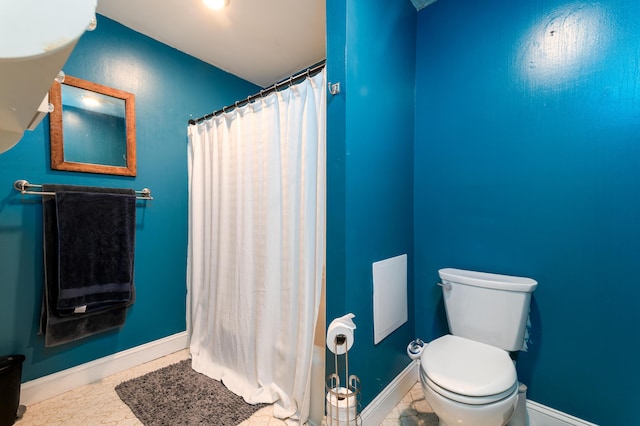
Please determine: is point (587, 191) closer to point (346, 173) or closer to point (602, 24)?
point (602, 24)

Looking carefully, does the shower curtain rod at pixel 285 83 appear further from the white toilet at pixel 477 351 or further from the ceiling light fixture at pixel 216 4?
the white toilet at pixel 477 351

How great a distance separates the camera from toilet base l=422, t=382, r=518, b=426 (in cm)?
96

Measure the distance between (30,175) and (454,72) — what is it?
2.52 metres

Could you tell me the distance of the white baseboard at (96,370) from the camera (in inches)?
57.8

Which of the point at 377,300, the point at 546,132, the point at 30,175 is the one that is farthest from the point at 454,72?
the point at 30,175

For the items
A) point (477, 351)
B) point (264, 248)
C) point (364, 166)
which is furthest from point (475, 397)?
point (264, 248)

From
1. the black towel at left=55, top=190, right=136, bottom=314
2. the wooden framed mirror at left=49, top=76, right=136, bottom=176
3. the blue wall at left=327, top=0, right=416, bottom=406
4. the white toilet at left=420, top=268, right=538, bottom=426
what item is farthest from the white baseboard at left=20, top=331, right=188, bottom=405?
the white toilet at left=420, top=268, right=538, bottom=426

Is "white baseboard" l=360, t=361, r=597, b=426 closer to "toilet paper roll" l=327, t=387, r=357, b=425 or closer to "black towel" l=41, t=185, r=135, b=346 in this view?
"toilet paper roll" l=327, t=387, r=357, b=425

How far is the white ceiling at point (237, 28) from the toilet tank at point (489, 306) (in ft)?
5.98

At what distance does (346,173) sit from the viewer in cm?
119

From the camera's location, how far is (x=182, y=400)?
4.84ft

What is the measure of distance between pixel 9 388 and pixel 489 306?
2.37 m

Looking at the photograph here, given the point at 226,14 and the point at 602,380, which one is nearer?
the point at 602,380

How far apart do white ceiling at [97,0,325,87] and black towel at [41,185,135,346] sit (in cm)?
113
